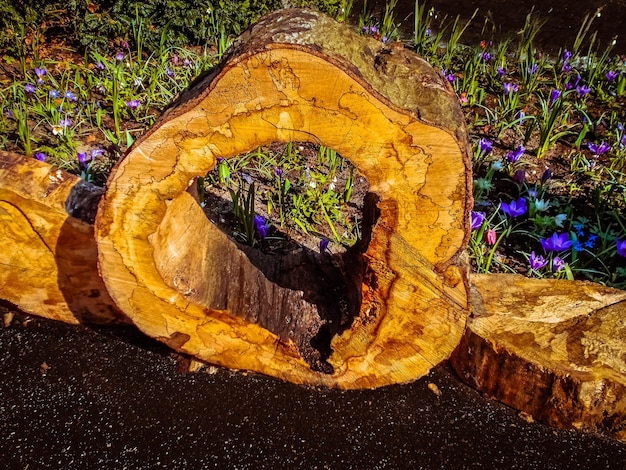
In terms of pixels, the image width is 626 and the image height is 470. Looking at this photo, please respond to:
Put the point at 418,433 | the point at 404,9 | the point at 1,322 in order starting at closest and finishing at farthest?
the point at 418,433 < the point at 1,322 < the point at 404,9

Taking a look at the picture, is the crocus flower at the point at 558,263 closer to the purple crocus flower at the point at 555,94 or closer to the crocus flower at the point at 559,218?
the crocus flower at the point at 559,218

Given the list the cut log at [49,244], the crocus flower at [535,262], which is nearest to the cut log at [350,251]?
the cut log at [49,244]

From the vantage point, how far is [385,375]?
200cm

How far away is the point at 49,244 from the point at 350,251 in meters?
1.08

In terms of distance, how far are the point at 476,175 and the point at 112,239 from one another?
76.5 inches

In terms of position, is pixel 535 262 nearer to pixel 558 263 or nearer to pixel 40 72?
pixel 558 263

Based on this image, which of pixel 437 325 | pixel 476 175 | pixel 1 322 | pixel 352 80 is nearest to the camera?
pixel 352 80

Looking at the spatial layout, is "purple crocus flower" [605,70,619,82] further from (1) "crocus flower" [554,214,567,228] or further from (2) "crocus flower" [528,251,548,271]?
(2) "crocus flower" [528,251,548,271]

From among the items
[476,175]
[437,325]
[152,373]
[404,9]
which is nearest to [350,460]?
[437,325]

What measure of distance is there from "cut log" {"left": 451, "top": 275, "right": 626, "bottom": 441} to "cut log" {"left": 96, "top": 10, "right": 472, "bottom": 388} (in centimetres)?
23

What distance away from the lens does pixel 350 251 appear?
7.18ft

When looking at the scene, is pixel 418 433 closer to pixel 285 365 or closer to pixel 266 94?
pixel 285 365

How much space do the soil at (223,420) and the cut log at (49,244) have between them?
0.45ft

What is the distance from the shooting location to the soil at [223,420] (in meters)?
1.88
